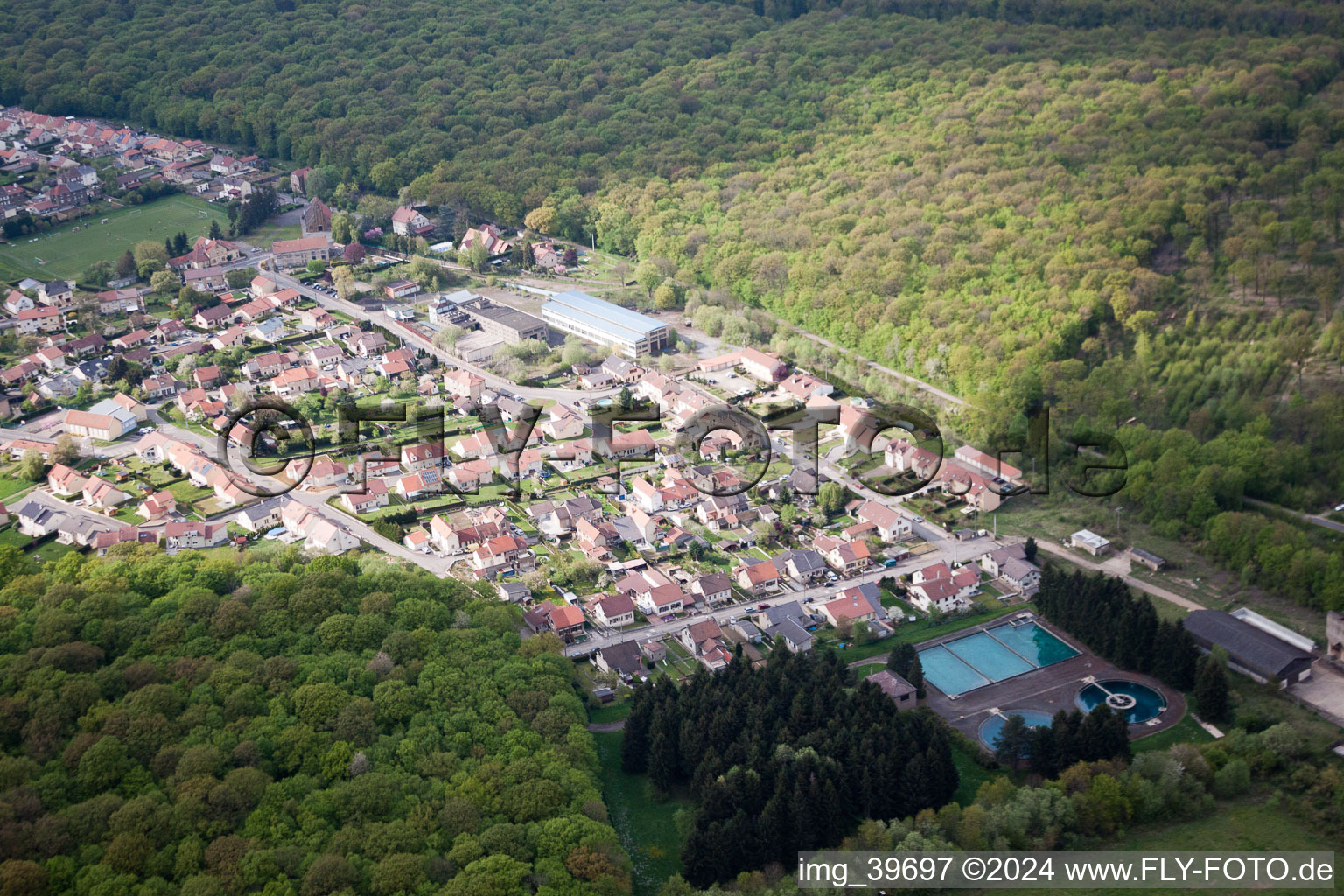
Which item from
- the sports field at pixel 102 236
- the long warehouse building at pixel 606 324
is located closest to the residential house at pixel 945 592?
the long warehouse building at pixel 606 324

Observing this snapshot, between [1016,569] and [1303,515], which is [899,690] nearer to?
[1016,569]

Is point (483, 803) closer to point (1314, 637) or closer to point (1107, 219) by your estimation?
point (1314, 637)

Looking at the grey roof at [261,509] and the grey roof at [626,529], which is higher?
the grey roof at [261,509]

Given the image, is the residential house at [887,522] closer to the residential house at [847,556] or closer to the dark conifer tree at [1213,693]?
the residential house at [847,556]

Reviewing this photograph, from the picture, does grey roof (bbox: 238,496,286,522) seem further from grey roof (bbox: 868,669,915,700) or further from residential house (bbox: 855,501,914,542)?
grey roof (bbox: 868,669,915,700)

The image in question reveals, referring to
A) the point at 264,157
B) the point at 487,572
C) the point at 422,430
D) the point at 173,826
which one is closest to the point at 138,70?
the point at 264,157

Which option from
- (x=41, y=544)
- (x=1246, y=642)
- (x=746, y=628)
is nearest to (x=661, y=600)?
(x=746, y=628)

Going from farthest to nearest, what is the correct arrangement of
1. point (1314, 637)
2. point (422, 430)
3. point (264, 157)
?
point (264, 157)
point (422, 430)
point (1314, 637)
